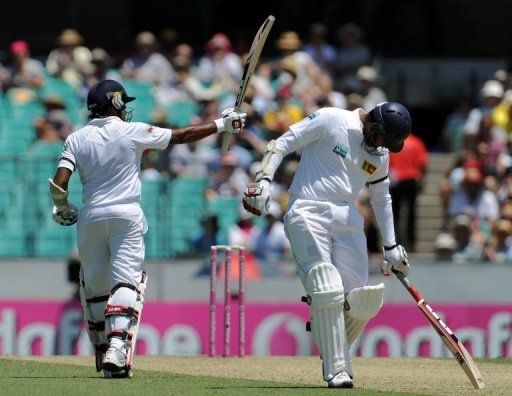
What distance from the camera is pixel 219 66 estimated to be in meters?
18.3

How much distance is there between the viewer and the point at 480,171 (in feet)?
52.1

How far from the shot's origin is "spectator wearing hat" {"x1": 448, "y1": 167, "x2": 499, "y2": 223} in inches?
613

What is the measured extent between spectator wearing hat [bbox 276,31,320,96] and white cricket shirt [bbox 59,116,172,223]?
25.7 feet

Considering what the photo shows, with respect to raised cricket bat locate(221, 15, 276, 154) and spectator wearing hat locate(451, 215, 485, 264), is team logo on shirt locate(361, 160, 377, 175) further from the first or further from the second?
spectator wearing hat locate(451, 215, 485, 264)

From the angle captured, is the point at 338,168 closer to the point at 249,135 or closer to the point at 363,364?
the point at 363,364

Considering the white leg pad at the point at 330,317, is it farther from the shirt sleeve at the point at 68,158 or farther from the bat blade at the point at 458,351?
the shirt sleeve at the point at 68,158

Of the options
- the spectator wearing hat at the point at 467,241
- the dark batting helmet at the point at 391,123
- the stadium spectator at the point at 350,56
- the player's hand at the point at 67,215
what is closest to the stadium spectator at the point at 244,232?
the spectator wearing hat at the point at 467,241

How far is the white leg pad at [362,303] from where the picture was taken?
9.16 metres

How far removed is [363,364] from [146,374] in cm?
212

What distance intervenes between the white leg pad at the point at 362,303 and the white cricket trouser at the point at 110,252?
133cm

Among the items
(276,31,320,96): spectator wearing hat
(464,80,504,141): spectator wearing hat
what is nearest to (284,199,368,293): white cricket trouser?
(464,80,504,141): spectator wearing hat

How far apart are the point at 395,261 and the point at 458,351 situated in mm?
674

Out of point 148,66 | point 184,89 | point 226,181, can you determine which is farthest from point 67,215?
point 148,66

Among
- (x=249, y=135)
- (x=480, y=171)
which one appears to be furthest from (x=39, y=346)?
(x=480, y=171)
